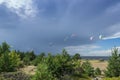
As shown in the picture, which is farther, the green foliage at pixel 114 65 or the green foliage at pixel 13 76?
the green foliage at pixel 114 65

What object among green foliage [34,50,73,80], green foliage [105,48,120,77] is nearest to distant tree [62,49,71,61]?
green foliage [34,50,73,80]

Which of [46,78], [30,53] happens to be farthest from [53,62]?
[30,53]

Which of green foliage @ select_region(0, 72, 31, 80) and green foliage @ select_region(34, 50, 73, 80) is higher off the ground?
green foliage @ select_region(34, 50, 73, 80)

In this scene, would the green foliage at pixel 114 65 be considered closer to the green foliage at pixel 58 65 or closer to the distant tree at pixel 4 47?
the green foliage at pixel 58 65

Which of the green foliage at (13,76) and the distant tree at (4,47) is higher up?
the distant tree at (4,47)

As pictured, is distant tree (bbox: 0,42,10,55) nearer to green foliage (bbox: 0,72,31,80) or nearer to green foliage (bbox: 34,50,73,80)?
green foliage (bbox: 34,50,73,80)

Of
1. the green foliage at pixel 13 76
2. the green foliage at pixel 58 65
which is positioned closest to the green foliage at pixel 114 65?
the green foliage at pixel 58 65

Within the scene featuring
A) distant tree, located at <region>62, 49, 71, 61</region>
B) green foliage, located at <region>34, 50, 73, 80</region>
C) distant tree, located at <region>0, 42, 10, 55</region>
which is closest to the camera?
green foliage, located at <region>34, 50, 73, 80</region>

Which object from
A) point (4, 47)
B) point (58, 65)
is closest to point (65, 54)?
point (58, 65)

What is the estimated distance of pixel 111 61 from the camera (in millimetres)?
95875

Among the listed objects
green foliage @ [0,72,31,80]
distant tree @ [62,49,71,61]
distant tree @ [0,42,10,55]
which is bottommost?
green foliage @ [0,72,31,80]

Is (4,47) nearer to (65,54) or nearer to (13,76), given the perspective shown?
(65,54)

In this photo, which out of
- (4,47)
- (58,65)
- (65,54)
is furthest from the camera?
(4,47)

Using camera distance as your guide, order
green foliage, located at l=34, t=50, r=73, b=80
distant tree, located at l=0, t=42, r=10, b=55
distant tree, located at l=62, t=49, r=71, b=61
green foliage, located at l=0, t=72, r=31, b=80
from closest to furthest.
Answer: green foliage, located at l=0, t=72, r=31, b=80
green foliage, located at l=34, t=50, r=73, b=80
distant tree, located at l=62, t=49, r=71, b=61
distant tree, located at l=0, t=42, r=10, b=55
